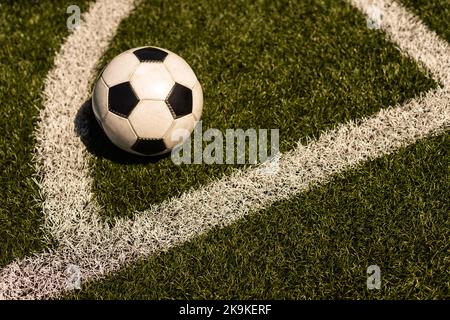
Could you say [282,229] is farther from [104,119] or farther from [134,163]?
[104,119]

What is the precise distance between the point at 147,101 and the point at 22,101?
1.37 meters

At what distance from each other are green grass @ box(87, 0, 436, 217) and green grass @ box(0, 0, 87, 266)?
0.51 metres

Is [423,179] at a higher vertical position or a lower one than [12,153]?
lower

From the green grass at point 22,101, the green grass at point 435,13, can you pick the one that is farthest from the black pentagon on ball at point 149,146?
the green grass at point 435,13

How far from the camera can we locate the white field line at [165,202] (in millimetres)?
3396

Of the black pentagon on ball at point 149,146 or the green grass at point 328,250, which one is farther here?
the black pentagon on ball at point 149,146

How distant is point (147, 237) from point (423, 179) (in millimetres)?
2028

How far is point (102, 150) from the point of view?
3.85m

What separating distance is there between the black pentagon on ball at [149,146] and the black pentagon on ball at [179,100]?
24cm

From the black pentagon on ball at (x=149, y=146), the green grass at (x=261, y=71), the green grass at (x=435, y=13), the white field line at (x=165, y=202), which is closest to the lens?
the white field line at (x=165, y=202)

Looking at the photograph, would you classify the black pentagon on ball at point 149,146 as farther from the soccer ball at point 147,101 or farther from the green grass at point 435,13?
the green grass at point 435,13

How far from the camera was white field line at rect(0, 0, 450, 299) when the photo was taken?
340 centimetres
